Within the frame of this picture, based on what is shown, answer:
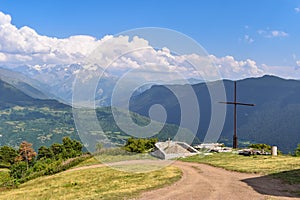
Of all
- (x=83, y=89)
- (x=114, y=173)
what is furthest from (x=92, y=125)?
(x=114, y=173)


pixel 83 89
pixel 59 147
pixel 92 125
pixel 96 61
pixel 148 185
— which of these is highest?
pixel 96 61

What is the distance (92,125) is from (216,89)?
1219 cm

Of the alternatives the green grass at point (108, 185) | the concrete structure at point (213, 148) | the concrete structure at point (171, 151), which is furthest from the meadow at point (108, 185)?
the concrete structure at point (213, 148)

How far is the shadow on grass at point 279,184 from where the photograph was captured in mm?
18938

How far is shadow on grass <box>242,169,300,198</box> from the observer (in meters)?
18.9

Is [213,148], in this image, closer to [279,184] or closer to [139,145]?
[139,145]

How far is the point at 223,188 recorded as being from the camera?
20000 millimetres

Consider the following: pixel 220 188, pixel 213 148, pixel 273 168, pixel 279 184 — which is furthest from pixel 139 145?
pixel 279 184

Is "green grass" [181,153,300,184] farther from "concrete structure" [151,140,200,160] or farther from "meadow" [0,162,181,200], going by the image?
"concrete structure" [151,140,200,160]

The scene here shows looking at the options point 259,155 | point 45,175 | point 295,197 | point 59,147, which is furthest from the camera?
point 59,147

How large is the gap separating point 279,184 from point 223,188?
163 inches

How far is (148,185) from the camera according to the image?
2183cm

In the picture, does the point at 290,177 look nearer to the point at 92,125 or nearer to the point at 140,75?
the point at 140,75

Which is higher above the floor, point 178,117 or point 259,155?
point 178,117
